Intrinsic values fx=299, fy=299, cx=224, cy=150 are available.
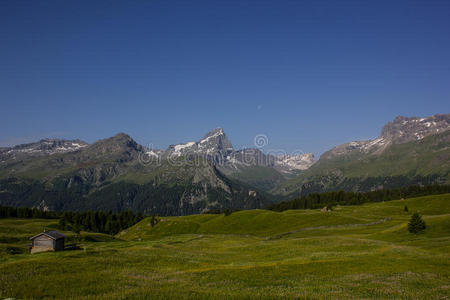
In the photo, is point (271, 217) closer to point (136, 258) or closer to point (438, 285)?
point (136, 258)

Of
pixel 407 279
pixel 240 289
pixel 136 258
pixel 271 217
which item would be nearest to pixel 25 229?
pixel 136 258

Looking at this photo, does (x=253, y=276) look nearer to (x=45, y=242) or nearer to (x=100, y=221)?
(x=45, y=242)

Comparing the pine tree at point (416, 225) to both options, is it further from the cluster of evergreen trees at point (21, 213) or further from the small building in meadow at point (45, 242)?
the cluster of evergreen trees at point (21, 213)

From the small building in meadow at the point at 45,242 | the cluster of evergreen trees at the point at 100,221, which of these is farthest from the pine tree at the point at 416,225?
the cluster of evergreen trees at the point at 100,221

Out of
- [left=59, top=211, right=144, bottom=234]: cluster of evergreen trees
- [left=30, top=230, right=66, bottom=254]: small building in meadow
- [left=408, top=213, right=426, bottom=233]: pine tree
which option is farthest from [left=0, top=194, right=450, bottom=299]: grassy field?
[left=59, top=211, right=144, bottom=234]: cluster of evergreen trees

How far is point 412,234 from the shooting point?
66812mm

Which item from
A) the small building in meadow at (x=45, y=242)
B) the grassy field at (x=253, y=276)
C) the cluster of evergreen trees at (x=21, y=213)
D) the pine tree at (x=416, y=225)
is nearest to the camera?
the grassy field at (x=253, y=276)

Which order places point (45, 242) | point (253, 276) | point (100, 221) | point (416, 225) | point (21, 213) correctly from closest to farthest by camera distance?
point (253, 276) → point (45, 242) → point (416, 225) → point (21, 213) → point (100, 221)

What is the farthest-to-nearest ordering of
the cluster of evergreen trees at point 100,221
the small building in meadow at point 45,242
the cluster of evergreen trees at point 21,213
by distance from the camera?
the cluster of evergreen trees at point 100,221
the cluster of evergreen trees at point 21,213
the small building in meadow at point 45,242

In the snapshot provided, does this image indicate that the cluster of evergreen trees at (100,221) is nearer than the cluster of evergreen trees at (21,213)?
No

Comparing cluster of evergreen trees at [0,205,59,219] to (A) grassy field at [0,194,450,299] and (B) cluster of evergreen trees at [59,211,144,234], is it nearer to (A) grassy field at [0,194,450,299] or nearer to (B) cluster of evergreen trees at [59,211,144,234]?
(B) cluster of evergreen trees at [59,211,144,234]

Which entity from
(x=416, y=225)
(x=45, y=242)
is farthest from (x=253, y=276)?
(x=416, y=225)

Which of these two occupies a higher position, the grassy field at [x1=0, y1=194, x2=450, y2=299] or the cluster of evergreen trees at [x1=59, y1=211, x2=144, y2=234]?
the grassy field at [x1=0, y1=194, x2=450, y2=299]

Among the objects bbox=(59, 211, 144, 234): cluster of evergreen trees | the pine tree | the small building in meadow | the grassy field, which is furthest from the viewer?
bbox=(59, 211, 144, 234): cluster of evergreen trees
